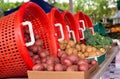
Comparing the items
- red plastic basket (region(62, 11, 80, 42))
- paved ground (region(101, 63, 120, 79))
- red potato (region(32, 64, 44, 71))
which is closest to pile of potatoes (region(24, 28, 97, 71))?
red potato (region(32, 64, 44, 71))

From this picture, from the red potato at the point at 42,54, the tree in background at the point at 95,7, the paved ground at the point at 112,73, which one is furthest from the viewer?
the tree in background at the point at 95,7

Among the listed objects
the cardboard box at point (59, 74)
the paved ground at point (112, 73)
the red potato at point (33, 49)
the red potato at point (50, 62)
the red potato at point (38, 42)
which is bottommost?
the paved ground at point (112, 73)

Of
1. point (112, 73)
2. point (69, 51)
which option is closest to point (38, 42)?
point (69, 51)

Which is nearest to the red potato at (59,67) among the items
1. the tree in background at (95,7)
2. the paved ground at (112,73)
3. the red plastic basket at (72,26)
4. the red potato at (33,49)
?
the red potato at (33,49)

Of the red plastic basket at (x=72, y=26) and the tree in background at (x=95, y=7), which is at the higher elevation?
the red plastic basket at (x=72, y=26)

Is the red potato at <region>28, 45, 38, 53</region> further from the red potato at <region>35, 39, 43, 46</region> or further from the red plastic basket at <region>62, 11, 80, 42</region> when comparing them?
the red plastic basket at <region>62, 11, 80, 42</region>

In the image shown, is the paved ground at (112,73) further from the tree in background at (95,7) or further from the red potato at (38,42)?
the tree in background at (95,7)

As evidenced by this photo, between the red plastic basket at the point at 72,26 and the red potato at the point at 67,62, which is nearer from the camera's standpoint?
the red potato at the point at 67,62

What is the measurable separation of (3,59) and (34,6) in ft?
1.22

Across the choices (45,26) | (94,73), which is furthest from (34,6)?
(94,73)

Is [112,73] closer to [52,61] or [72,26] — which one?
[72,26]

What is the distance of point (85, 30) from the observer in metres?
2.58

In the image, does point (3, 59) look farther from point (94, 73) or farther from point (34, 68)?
point (94, 73)

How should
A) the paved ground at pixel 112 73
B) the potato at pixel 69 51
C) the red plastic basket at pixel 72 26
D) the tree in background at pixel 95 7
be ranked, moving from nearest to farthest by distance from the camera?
the potato at pixel 69 51 → the paved ground at pixel 112 73 → the red plastic basket at pixel 72 26 → the tree in background at pixel 95 7
